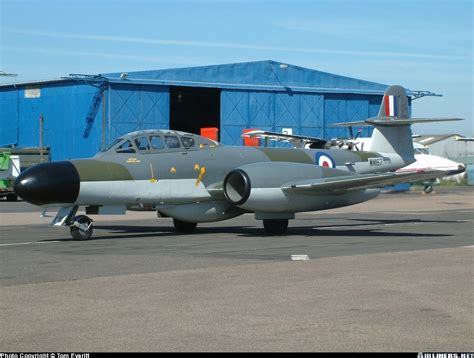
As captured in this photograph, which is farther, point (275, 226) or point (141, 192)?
point (275, 226)

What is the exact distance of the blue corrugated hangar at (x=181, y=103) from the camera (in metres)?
52.6

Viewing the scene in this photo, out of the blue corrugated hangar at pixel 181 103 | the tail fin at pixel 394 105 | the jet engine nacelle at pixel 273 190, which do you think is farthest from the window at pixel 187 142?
the blue corrugated hangar at pixel 181 103

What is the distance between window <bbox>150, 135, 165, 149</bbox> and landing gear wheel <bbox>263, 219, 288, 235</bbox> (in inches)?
125


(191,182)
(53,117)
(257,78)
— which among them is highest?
(257,78)

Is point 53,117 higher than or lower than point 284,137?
higher

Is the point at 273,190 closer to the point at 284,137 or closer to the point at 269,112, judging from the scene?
the point at 284,137

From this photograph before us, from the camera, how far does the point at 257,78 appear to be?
58.7 metres

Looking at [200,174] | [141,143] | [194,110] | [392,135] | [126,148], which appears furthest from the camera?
[194,110]

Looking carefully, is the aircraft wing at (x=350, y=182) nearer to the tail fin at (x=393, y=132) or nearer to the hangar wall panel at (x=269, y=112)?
the tail fin at (x=393, y=132)

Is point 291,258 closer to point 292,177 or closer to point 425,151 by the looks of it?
point 292,177

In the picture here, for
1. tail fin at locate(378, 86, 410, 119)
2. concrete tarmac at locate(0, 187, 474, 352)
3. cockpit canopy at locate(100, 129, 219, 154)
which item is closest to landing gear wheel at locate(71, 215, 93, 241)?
concrete tarmac at locate(0, 187, 474, 352)

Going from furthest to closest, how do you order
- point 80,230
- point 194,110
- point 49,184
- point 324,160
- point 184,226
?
point 194,110 → point 324,160 → point 184,226 → point 80,230 → point 49,184

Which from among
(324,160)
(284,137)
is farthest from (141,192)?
(284,137)

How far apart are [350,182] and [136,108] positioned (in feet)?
108
